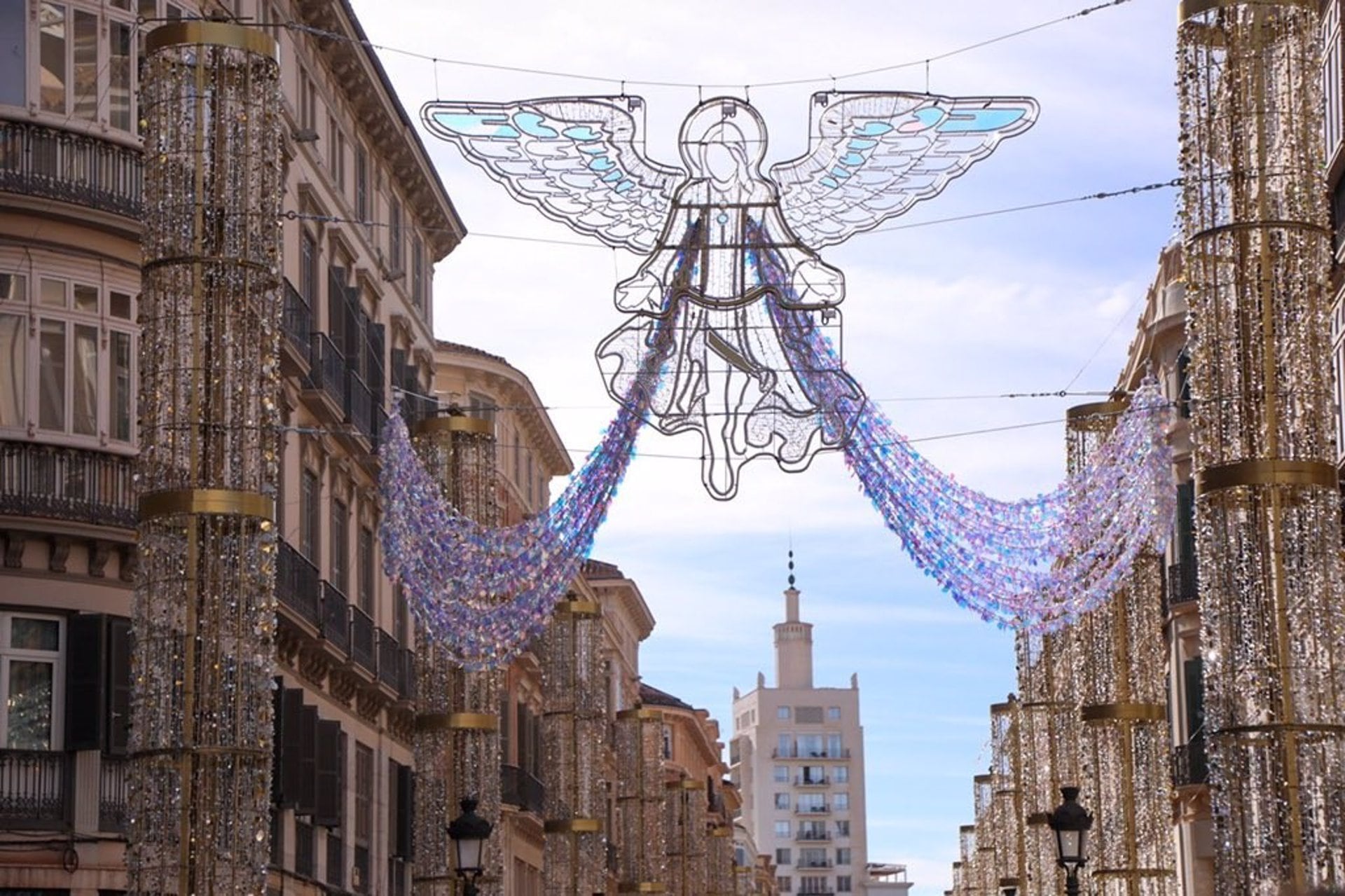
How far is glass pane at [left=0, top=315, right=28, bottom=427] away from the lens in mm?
30547

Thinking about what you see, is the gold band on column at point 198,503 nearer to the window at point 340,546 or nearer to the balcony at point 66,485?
the balcony at point 66,485

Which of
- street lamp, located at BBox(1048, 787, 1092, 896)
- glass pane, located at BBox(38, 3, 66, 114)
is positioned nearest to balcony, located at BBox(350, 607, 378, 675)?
glass pane, located at BBox(38, 3, 66, 114)

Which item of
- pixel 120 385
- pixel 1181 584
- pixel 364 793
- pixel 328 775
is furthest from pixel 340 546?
pixel 1181 584

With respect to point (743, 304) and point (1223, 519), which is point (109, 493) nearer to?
point (743, 304)

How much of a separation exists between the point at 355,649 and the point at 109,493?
12.9m

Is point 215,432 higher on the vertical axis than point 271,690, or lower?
higher

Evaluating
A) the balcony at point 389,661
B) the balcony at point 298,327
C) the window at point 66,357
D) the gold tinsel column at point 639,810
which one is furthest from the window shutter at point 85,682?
the gold tinsel column at point 639,810

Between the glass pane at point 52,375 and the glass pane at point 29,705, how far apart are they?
9.57 ft

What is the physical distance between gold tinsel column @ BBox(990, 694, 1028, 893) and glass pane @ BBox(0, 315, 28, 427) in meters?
18.7

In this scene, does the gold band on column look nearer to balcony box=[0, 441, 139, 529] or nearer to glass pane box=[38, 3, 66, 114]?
balcony box=[0, 441, 139, 529]

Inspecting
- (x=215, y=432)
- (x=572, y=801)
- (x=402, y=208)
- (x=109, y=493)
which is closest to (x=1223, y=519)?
(x=215, y=432)

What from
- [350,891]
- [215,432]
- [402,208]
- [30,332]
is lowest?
[350,891]

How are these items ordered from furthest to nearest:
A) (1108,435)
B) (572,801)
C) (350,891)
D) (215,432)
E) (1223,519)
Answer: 1. (350,891)
2. (572,801)
3. (1108,435)
4. (215,432)
5. (1223,519)

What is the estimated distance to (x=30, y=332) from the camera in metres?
30.7
